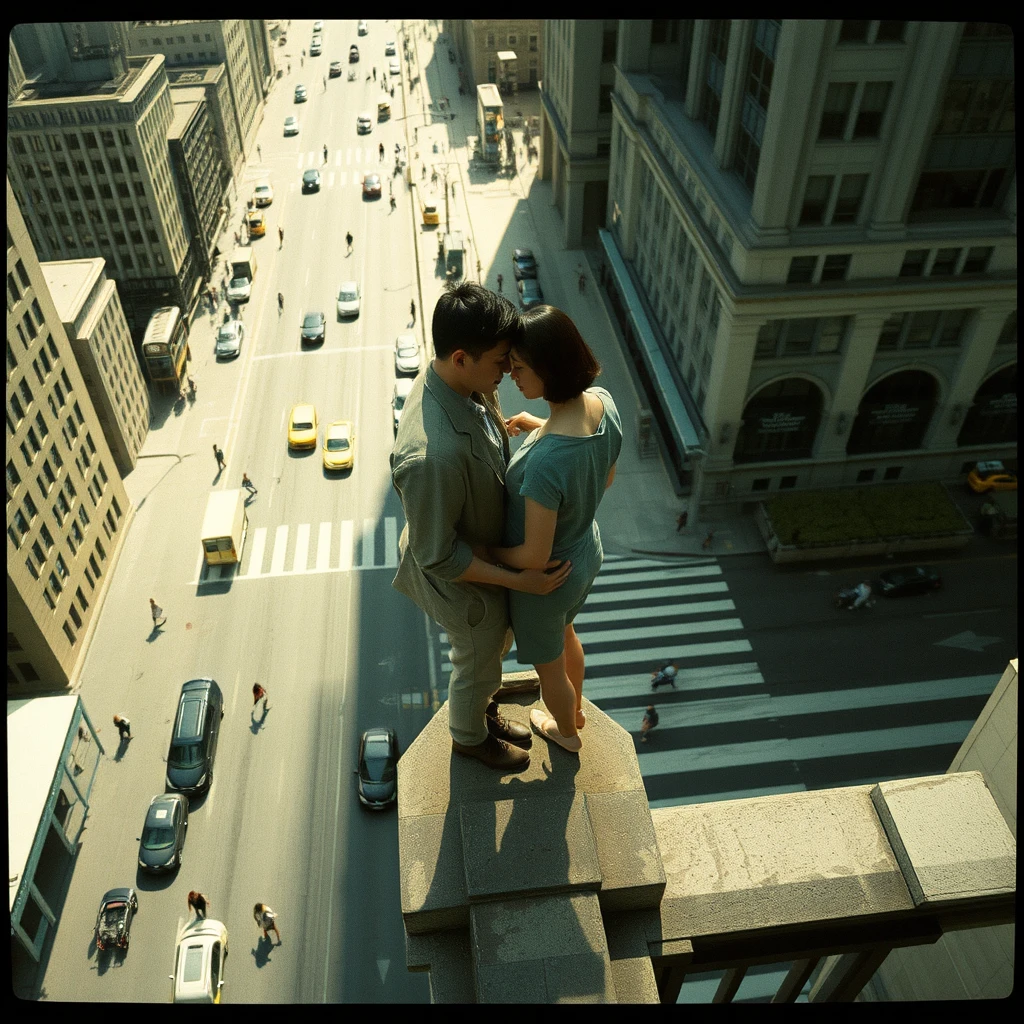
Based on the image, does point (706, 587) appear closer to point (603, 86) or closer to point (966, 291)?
point (966, 291)

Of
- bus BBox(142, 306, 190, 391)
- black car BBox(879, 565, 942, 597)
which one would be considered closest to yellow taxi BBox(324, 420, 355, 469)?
bus BBox(142, 306, 190, 391)

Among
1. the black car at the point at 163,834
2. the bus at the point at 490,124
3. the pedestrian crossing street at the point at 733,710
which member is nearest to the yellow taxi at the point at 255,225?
the bus at the point at 490,124

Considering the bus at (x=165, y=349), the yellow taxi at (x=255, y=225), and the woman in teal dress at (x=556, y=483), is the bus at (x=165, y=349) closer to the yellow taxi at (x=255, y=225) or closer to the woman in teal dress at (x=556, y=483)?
the yellow taxi at (x=255, y=225)

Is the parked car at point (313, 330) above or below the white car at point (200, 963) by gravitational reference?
below

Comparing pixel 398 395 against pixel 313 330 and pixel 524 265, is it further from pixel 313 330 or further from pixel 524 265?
pixel 524 265

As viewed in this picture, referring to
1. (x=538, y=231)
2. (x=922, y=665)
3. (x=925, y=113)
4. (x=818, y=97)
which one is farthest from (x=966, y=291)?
(x=538, y=231)

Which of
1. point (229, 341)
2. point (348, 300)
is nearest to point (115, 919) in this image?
point (229, 341)
